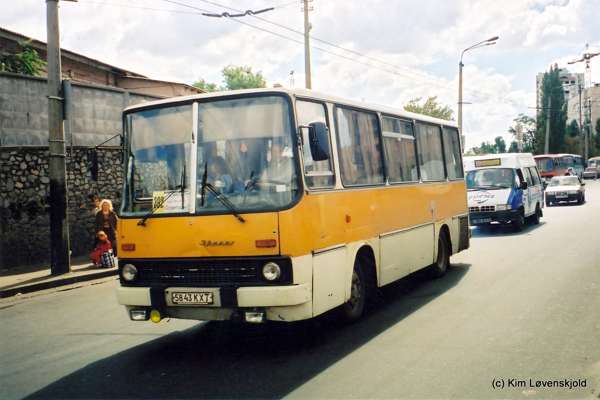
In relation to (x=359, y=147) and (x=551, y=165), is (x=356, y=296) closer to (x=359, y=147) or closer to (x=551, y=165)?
(x=359, y=147)

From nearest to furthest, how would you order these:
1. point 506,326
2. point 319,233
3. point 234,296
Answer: point 234,296
point 319,233
point 506,326

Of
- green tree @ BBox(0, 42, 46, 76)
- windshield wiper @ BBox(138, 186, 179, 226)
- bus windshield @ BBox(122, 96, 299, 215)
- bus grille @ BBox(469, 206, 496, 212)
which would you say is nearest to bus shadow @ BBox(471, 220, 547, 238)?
bus grille @ BBox(469, 206, 496, 212)

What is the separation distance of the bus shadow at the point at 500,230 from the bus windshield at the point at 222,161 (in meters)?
12.9

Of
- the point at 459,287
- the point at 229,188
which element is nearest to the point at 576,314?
the point at 459,287

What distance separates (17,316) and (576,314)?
24.9 feet

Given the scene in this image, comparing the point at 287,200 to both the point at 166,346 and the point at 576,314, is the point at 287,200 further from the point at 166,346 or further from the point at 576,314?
the point at 576,314

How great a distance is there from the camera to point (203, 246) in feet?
20.6

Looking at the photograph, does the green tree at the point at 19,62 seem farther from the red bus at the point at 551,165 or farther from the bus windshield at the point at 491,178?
the red bus at the point at 551,165

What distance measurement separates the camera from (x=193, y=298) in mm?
6250

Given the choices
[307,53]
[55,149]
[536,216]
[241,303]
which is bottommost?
[241,303]

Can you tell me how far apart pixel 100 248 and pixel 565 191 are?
934 inches

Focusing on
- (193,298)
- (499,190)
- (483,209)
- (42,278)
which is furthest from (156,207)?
(499,190)

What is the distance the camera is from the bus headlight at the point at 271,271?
6.08 meters

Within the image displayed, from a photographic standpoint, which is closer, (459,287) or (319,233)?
(319,233)
